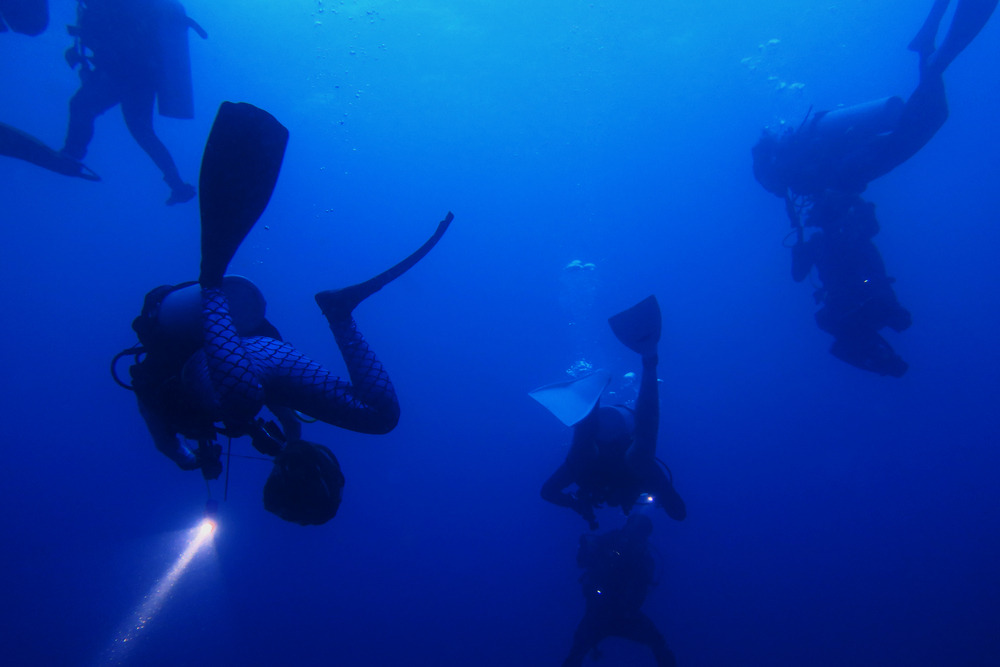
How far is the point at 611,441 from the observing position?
5254 mm

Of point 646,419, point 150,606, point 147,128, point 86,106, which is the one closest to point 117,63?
point 86,106

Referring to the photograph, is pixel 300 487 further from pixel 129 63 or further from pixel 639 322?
pixel 129 63

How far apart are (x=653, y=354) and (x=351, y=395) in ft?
9.89

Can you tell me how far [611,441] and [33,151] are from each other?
317 inches

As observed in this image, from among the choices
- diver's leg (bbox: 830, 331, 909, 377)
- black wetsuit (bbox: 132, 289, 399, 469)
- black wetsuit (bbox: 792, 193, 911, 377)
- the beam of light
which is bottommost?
the beam of light

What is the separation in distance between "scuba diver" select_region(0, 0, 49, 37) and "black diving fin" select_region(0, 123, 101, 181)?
2402 millimetres

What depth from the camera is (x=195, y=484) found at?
2719cm

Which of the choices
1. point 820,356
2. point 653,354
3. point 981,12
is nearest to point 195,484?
point 653,354

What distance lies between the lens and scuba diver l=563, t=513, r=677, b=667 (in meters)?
8.07

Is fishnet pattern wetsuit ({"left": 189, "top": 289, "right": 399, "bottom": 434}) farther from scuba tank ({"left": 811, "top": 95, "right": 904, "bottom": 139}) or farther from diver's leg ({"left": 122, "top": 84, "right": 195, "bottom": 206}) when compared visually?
scuba tank ({"left": 811, "top": 95, "right": 904, "bottom": 139})

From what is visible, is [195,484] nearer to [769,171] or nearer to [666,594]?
[666,594]

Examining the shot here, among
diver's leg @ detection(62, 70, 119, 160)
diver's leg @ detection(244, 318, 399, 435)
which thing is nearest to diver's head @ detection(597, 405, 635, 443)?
diver's leg @ detection(244, 318, 399, 435)

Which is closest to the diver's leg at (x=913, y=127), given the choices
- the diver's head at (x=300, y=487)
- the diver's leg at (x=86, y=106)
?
the diver's head at (x=300, y=487)

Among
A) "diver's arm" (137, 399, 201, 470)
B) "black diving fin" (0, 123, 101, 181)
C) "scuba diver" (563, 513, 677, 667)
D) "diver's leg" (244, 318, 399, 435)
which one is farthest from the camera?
"scuba diver" (563, 513, 677, 667)
